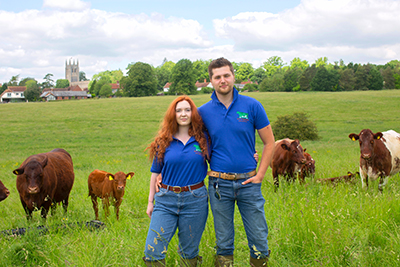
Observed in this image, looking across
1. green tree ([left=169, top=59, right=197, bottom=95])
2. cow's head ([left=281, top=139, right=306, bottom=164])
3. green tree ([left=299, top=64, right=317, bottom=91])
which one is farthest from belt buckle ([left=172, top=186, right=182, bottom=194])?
green tree ([left=299, top=64, right=317, bottom=91])

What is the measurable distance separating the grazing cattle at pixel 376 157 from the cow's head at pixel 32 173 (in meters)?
6.45

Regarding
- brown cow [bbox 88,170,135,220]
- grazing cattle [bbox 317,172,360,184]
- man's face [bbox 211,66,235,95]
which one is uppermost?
man's face [bbox 211,66,235,95]

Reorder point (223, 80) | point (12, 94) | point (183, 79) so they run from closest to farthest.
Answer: point (223, 80) < point (183, 79) < point (12, 94)

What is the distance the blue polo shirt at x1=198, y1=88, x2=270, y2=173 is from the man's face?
0.15m

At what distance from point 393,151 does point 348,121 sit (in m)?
28.4

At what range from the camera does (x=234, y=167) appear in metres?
3.53

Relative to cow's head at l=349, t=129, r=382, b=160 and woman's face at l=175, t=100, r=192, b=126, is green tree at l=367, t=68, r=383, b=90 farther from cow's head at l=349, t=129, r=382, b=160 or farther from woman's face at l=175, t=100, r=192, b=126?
woman's face at l=175, t=100, r=192, b=126

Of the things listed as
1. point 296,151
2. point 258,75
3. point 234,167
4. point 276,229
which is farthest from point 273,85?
point 234,167

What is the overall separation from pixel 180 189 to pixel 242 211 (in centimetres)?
75

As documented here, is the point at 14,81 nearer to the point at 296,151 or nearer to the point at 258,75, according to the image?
the point at 258,75

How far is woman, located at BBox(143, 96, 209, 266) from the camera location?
3.48m

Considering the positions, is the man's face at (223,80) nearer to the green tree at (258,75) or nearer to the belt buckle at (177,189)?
the belt buckle at (177,189)

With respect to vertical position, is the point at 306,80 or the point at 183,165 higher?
the point at 306,80

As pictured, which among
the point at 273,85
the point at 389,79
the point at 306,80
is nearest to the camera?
the point at 389,79
